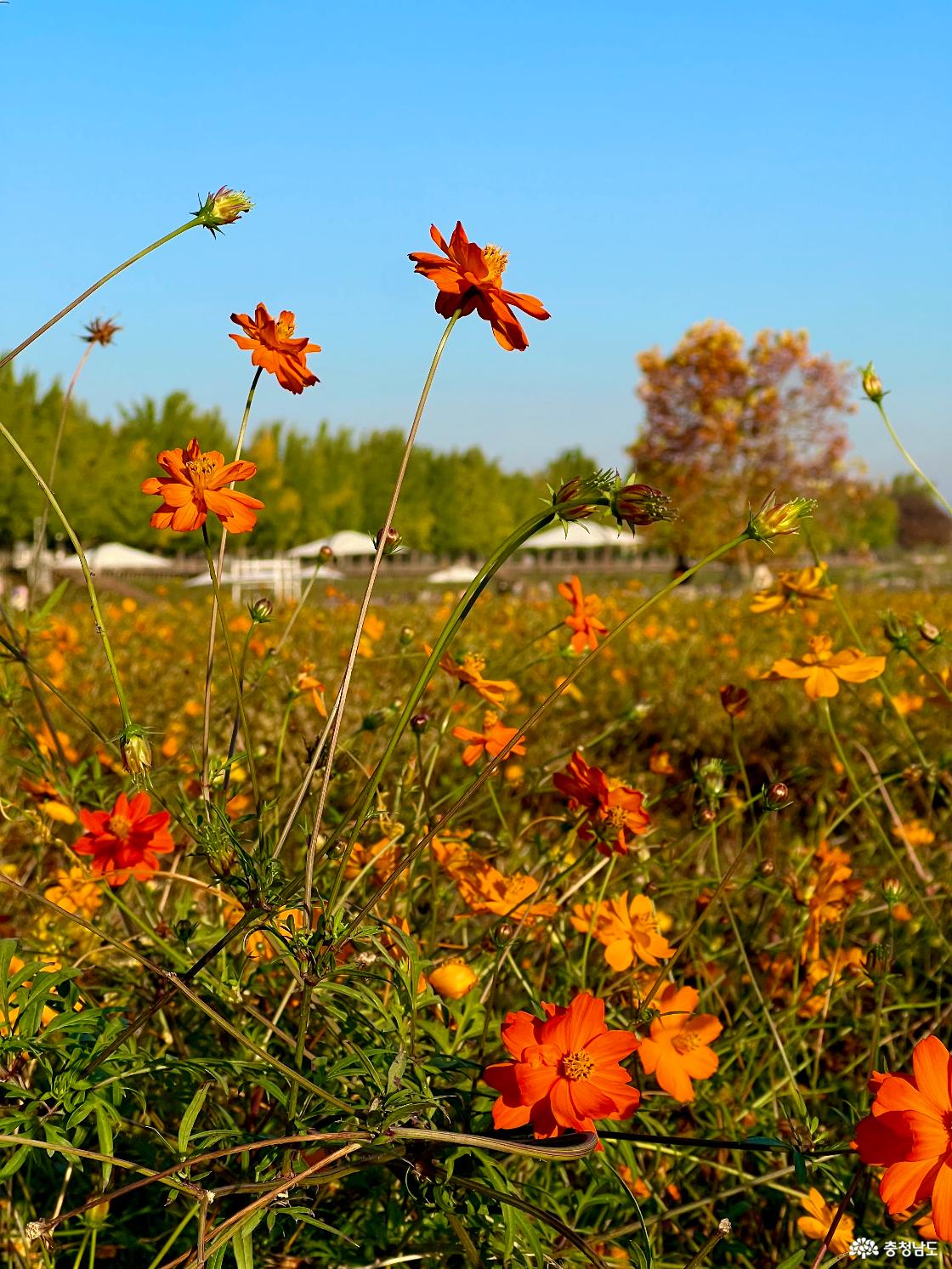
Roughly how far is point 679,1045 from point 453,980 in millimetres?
228

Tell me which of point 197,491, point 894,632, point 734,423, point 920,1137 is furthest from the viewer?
point 734,423

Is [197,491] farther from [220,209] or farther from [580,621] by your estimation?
[580,621]

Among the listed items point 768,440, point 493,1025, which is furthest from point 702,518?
point 493,1025

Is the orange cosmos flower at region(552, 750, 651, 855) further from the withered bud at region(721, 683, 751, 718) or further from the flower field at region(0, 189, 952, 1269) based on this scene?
the withered bud at region(721, 683, 751, 718)

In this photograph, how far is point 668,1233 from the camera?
4.08 ft

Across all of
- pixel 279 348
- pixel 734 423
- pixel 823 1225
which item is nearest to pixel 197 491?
pixel 279 348

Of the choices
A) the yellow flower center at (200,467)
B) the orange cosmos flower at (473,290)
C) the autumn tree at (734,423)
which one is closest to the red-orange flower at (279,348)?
the yellow flower center at (200,467)

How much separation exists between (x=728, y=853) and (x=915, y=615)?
1.16 meters

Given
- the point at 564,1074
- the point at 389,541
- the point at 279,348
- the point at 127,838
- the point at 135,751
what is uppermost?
the point at 279,348

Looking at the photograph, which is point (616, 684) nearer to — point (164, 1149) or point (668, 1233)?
point (668, 1233)

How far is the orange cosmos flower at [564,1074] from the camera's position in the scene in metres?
0.74

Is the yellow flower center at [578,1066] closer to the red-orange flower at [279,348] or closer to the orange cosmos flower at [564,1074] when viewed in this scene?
the orange cosmos flower at [564,1074]

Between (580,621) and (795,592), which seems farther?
(795,592)

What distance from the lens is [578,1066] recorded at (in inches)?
29.7
